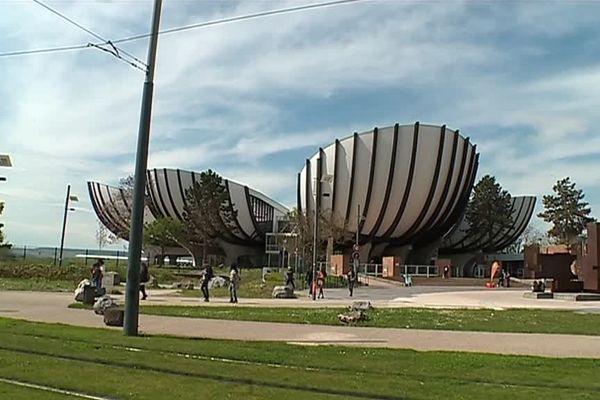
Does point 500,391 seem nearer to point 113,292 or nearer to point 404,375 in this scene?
point 404,375

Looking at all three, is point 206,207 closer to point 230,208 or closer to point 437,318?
point 230,208

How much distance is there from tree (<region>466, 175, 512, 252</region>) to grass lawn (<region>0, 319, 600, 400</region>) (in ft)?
268

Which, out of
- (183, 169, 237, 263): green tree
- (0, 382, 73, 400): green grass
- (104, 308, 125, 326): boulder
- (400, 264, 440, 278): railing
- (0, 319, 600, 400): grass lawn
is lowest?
(0, 382, 73, 400): green grass

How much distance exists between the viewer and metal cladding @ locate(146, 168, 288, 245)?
315 ft

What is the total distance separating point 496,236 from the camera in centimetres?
9788

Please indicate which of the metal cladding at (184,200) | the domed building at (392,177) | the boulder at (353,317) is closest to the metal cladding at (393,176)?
the domed building at (392,177)

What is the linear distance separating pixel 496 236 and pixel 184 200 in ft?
152

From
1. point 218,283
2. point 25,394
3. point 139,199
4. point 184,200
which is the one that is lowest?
point 25,394

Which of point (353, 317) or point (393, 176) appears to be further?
point (393, 176)

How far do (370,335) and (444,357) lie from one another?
373cm

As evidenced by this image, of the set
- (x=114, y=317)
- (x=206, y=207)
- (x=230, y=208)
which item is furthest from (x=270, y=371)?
(x=230, y=208)

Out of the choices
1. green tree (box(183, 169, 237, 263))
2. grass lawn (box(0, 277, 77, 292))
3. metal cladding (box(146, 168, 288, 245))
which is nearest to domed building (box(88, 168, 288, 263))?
metal cladding (box(146, 168, 288, 245))

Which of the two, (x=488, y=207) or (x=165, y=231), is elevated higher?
(x=488, y=207)

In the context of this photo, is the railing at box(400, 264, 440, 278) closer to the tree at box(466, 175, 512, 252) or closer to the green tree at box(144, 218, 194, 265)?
the tree at box(466, 175, 512, 252)
